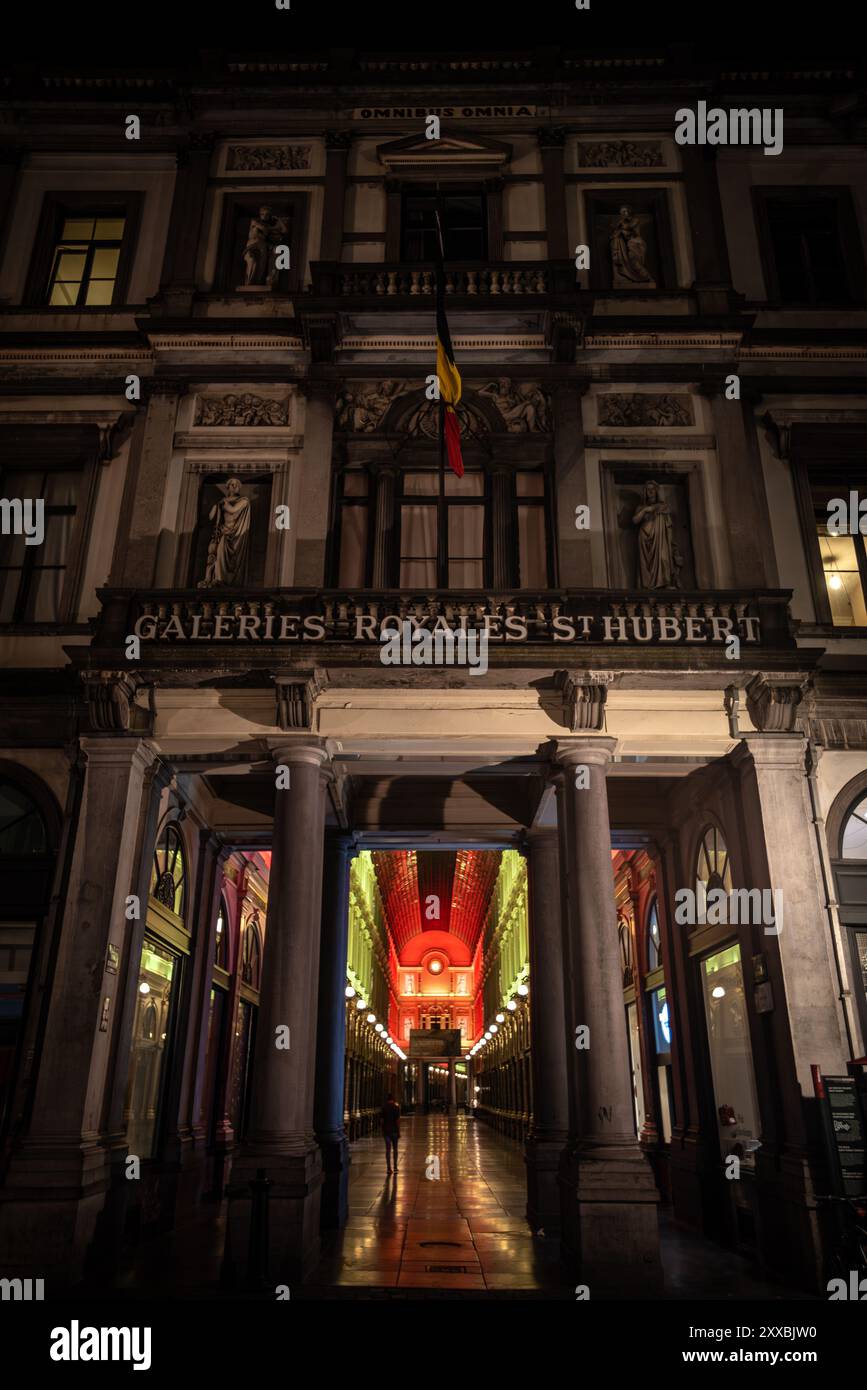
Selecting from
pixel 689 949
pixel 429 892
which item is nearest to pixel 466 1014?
pixel 429 892

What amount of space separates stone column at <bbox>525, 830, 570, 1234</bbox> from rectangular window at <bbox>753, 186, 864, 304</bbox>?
36.3ft

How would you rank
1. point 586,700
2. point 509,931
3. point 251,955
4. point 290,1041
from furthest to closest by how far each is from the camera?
point 509,931 → point 251,955 → point 586,700 → point 290,1041

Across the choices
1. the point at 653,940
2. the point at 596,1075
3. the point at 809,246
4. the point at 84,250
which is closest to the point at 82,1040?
the point at 596,1075

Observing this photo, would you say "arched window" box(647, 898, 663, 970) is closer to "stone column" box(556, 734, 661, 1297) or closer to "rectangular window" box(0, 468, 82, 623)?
"stone column" box(556, 734, 661, 1297)

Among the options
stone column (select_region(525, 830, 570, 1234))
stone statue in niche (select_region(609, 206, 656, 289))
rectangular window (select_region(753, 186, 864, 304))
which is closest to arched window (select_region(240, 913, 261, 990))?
stone column (select_region(525, 830, 570, 1234))

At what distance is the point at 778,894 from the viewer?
11367mm

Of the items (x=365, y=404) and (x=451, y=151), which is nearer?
(x=365, y=404)

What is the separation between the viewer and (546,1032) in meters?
15.2

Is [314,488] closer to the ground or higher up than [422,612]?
higher up

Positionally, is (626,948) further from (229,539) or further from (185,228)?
(185,228)

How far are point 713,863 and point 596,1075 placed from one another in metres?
4.43

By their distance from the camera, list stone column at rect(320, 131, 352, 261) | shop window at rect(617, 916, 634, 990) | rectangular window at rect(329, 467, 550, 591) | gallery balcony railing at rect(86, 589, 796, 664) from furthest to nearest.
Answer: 1. shop window at rect(617, 916, 634, 990)
2. stone column at rect(320, 131, 352, 261)
3. rectangular window at rect(329, 467, 550, 591)
4. gallery balcony railing at rect(86, 589, 796, 664)

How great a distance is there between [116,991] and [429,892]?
61706 mm

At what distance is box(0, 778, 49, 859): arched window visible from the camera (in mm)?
12672
